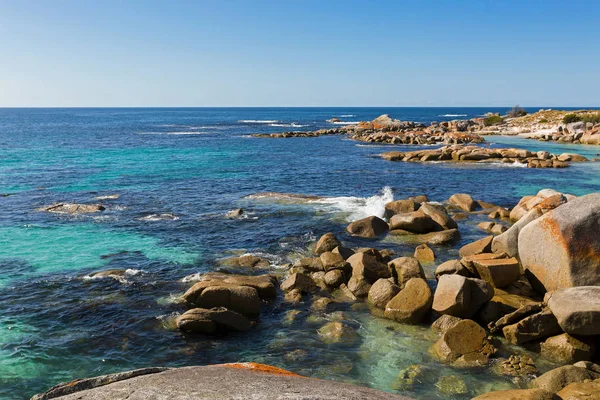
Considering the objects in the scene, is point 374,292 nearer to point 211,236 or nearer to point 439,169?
point 211,236

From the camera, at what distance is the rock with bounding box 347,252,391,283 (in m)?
18.2

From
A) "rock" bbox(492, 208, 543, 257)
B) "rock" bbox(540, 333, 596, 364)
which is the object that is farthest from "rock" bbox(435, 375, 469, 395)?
"rock" bbox(492, 208, 543, 257)

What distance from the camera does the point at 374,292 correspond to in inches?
666

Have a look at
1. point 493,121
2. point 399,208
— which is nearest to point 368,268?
point 399,208

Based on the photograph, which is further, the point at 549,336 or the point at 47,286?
the point at 47,286

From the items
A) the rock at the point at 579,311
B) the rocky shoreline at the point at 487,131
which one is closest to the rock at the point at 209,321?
the rock at the point at 579,311

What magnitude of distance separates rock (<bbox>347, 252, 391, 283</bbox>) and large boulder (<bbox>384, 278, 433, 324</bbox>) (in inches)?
88.4

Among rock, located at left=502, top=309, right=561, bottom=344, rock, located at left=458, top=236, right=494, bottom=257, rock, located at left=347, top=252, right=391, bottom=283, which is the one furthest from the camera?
rock, located at left=458, top=236, right=494, bottom=257

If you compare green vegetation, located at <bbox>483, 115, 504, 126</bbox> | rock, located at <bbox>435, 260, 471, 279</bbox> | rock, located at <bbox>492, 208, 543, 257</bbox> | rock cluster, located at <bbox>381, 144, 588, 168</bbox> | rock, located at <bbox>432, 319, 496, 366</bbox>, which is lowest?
rock, located at <bbox>432, 319, 496, 366</bbox>

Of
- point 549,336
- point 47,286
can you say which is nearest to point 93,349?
point 47,286

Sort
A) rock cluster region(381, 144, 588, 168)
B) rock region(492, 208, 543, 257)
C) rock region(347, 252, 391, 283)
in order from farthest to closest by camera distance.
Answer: rock cluster region(381, 144, 588, 168) → rock region(492, 208, 543, 257) → rock region(347, 252, 391, 283)

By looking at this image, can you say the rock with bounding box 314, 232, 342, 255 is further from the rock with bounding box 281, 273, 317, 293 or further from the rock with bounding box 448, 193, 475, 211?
the rock with bounding box 448, 193, 475, 211

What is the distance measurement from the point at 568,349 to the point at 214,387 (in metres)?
11.4

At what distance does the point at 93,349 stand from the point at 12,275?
914 cm
